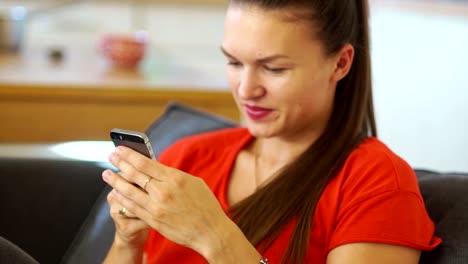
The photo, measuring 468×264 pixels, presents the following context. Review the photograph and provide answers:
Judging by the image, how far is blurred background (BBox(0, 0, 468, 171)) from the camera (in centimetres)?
217

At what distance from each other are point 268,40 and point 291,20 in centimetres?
5

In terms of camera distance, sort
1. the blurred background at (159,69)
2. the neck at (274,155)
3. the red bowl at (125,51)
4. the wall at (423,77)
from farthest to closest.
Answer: the wall at (423,77)
the red bowl at (125,51)
the blurred background at (159,69)
the neck at (274,155)

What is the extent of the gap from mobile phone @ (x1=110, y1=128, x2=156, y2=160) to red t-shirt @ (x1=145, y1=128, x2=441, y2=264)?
0.26m

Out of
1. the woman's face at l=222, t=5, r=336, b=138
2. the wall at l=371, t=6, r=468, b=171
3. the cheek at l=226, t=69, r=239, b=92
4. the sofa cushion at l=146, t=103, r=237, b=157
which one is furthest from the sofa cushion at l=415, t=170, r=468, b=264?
the wall at l=371, t=6, r=468, b=171

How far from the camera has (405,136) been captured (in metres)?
3.43

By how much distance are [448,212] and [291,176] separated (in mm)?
250

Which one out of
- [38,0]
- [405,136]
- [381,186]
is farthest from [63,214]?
[405,136]

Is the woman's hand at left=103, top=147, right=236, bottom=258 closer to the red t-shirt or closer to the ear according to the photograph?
the red t-shirt

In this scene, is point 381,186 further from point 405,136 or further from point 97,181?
point 405,136

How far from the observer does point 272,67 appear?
1191mm

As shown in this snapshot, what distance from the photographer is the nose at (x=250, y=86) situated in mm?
Result: 1194

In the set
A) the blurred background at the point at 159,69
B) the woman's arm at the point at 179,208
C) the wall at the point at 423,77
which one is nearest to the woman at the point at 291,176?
the woman's arm at the point at 179,208

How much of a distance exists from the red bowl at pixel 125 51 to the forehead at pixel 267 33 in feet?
4.12

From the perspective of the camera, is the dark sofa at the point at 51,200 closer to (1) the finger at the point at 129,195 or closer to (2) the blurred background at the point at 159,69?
(1) the finger at the point at 129,195
